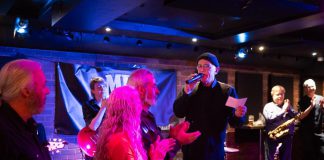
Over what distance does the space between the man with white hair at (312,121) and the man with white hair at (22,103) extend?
18.2 feet

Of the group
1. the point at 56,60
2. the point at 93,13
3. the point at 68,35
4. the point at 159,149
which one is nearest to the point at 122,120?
the point at 159,149

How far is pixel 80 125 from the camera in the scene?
6.11 metres

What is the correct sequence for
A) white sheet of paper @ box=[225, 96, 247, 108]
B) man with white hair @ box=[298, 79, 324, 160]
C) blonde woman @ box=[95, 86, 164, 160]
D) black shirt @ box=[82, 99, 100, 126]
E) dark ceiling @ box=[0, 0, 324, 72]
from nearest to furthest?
blonde woman @ box=[95, 86, 164, 160]
white sheet of paper @ box=[225, 96, 247, 108]
black shirt @ box=[82, 99, 100, 126]
dark ceiling @ box=[0, 0, 324, 72]
man with white hair @ box=[298, 79, 324, 160]

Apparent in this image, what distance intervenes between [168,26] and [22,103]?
5314 millimetres

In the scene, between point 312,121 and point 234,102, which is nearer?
point 234,102

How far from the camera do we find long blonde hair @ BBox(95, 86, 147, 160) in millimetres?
1723

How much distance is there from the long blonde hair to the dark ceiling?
224 cm

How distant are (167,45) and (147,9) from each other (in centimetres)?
155

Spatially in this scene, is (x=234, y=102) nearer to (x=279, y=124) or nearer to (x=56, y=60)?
(x=279, y=124)

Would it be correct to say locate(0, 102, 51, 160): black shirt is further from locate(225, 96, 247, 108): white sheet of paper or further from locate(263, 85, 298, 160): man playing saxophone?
locate(263, 85, 298, 160): man playing saxophone

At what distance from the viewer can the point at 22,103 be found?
4.64 feet

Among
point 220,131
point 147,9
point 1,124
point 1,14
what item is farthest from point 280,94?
point 1,124

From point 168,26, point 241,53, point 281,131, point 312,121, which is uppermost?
point 168,26

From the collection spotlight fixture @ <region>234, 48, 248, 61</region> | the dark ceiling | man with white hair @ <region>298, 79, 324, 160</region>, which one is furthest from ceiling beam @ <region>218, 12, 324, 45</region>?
man with white hair @ <region>298, 79, 324, 160</region>
